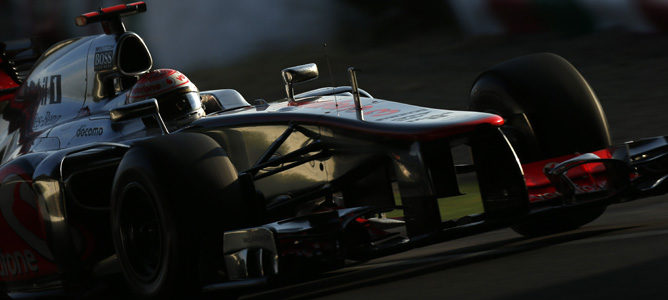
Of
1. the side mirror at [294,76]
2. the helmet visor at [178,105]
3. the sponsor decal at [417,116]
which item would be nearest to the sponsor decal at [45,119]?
the helmet visor at [178,105]

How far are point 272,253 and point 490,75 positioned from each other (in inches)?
88.5

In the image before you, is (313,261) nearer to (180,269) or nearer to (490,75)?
(180,269)

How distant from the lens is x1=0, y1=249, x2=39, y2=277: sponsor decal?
5.66 m

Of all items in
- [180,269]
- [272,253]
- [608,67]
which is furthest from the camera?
[608,67]

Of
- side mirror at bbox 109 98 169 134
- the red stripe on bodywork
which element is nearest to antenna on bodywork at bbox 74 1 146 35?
side mirror at bbox 109 98 169 134

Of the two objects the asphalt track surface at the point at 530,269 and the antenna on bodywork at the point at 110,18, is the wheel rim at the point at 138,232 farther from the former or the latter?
the antenna on bodywork at the point at 110,18

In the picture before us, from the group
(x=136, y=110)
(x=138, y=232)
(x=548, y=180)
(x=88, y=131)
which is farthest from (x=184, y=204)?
(x=88, y=131)

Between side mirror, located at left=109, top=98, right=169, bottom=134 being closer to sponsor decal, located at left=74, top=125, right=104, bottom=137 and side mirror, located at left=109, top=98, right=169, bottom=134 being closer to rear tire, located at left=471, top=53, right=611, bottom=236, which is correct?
sponsor decal, located at left=74, top=125, right=104, bottom=137

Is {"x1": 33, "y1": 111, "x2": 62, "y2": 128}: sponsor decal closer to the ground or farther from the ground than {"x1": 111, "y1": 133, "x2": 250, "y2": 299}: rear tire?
farther from the ground

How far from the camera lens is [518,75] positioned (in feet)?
18.7

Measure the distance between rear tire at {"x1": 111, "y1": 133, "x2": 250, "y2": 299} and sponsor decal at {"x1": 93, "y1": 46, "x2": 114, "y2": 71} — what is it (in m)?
2.07

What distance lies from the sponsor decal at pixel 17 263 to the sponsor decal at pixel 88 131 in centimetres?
102

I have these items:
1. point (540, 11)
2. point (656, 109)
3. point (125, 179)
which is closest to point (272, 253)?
point (125, 179)

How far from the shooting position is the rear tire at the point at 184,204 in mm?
4508
